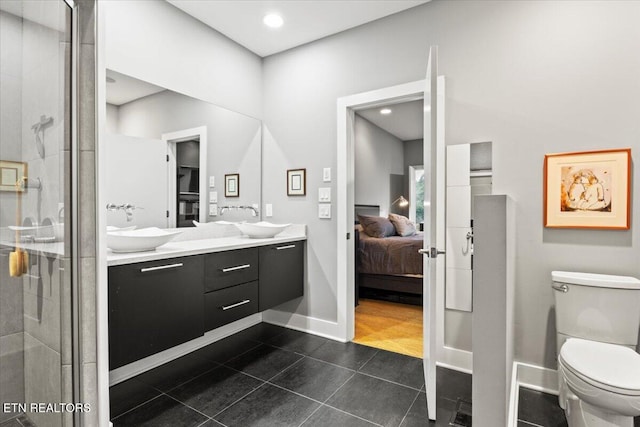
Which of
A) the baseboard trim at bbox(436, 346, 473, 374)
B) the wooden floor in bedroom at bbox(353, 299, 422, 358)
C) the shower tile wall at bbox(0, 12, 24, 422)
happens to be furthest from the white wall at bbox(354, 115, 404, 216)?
the shower tile wall at bbox(0, 12, 24, 422)

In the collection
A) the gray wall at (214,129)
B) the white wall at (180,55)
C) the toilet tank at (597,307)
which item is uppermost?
the white wall at (180,55)

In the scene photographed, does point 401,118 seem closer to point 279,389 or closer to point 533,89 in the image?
point 533,89

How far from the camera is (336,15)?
8.38 feet

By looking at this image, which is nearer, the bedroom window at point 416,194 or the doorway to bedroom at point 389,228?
the doorway to bedroom at point 389,228

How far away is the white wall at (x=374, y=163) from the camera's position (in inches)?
205

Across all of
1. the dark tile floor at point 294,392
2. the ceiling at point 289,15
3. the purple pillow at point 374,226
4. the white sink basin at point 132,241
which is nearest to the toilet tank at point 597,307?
the dark tile floor at point 294,392

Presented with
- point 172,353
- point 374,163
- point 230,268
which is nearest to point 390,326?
point 230,268

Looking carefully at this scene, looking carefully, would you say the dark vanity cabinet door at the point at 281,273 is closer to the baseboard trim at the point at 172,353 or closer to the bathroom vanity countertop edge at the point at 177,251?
the bathroom vanity countertop edge at the point at 177,251

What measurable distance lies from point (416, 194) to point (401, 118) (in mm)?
2143

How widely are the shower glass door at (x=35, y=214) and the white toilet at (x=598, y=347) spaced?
6.91 ft

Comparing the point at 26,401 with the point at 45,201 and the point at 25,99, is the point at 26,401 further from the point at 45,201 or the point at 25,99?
the point at 25,99

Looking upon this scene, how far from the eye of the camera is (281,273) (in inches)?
111

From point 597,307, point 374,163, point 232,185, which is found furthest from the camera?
point 374,163

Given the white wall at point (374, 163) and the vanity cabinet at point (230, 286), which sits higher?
the white wall at point (374, 163)
